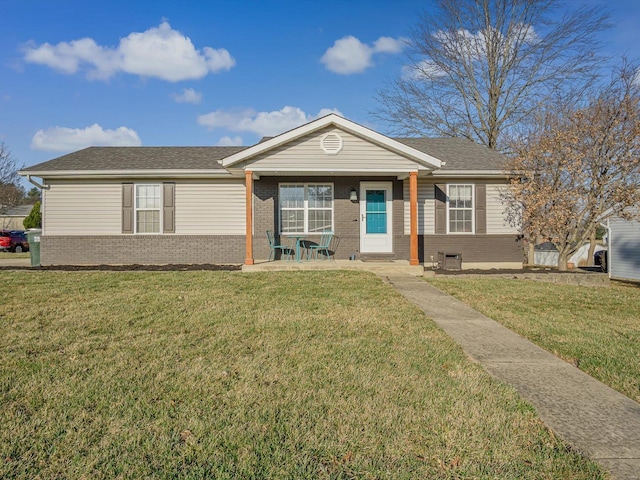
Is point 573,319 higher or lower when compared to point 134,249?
lower

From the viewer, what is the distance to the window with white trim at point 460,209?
12.5 metres

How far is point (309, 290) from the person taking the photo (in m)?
7.59

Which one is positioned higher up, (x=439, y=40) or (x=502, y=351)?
(x=439, y=40)

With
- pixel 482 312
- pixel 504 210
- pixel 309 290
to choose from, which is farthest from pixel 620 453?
pixel 504 210

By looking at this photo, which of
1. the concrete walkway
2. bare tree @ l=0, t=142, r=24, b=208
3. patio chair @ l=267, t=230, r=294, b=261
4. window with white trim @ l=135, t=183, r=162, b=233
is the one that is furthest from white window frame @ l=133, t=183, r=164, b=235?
bare tree @ l=0, t=142, r=24, b=208

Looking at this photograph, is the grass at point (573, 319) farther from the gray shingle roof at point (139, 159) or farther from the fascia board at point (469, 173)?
the gray shingle roof at point (139, 159)

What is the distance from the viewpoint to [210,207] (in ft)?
40.8

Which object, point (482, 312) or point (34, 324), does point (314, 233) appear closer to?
point (482, 312)

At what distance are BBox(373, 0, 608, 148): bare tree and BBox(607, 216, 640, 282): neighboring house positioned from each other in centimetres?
720

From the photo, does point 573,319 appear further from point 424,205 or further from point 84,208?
point 84,208

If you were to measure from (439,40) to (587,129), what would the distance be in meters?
13.8

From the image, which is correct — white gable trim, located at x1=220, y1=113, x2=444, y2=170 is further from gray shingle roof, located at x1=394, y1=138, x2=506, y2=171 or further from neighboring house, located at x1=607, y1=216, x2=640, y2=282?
neighboring house, located at x1=607, y1=216, x2=640, y2=282

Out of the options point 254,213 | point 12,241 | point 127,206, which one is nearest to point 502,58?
point 254,213

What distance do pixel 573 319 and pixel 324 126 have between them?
7271 mm
